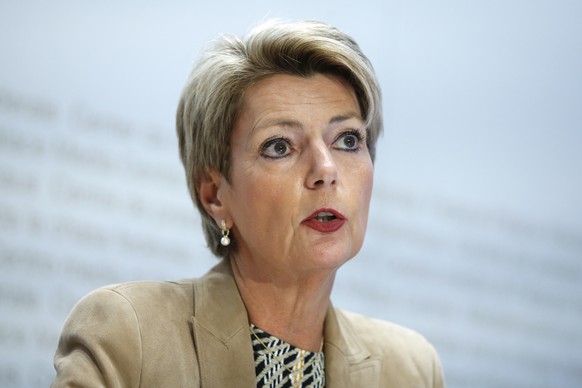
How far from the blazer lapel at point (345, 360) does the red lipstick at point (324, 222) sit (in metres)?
0.37

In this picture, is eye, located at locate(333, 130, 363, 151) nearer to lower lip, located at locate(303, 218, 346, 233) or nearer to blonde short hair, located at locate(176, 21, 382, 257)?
blonde short hair, located at locate(176, 21, 382, 257)

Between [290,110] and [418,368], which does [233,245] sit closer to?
[290,110]

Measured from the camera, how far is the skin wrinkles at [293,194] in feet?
6.49

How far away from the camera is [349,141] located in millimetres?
2125

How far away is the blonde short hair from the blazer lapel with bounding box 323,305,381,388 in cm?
51

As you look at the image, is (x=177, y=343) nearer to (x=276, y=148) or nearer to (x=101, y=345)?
(x=101, y=345)

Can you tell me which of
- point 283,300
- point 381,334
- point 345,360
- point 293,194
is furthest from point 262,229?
point 381,334

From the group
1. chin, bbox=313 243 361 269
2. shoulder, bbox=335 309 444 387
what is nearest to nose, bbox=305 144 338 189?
chin, bbox=313 243 361 269

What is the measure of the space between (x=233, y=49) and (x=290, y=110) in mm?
252

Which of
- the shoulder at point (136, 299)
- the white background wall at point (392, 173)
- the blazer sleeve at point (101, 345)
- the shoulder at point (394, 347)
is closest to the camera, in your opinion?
the blazer sleeve at point (101, 345)

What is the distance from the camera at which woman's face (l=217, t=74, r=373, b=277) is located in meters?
1.98

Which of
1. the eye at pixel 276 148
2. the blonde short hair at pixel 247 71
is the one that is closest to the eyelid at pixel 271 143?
the eye at pixel 276 148

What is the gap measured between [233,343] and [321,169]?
47 cm

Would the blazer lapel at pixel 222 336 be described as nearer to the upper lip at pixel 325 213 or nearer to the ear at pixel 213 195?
the ear at pixel 213 195
